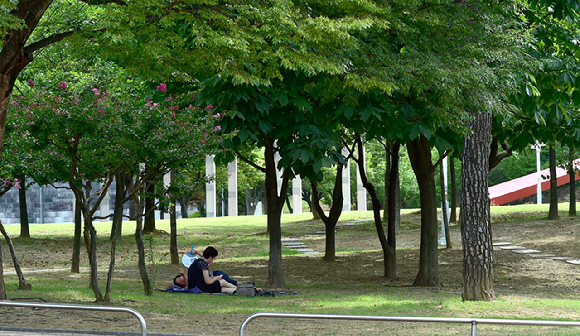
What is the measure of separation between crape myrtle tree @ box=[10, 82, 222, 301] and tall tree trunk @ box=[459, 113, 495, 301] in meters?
4.52

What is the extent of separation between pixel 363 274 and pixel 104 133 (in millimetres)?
10439

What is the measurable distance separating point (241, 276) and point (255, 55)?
911cm

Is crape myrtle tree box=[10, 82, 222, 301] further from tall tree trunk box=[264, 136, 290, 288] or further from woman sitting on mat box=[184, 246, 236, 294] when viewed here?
tall tree trunk box=[264, 136, 290, 288]

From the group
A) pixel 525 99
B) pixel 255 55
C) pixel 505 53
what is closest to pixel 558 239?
pixel 525 99

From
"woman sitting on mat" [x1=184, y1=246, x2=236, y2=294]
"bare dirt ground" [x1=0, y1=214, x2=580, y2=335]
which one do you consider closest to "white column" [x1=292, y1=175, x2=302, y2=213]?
"bare dirt ground" [x1=0, y1=214, x2=580, y2=335]

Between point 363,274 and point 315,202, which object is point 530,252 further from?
point 315,202

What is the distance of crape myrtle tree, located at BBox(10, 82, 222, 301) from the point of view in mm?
9156

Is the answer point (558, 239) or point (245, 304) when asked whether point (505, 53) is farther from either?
point (558, 239)

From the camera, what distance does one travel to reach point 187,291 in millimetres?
12609

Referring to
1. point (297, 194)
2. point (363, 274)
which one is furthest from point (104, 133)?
point (297, 194)

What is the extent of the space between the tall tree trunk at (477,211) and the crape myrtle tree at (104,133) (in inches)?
178

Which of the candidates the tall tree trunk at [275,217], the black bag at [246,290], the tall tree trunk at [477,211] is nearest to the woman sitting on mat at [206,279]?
the black bag at [246,290]

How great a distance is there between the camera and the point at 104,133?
30.5 ft

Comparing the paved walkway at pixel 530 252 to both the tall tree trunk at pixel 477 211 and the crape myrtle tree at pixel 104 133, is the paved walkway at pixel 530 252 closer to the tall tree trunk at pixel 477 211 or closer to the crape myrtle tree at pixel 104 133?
the tall tree trunk at pixel 477 211
